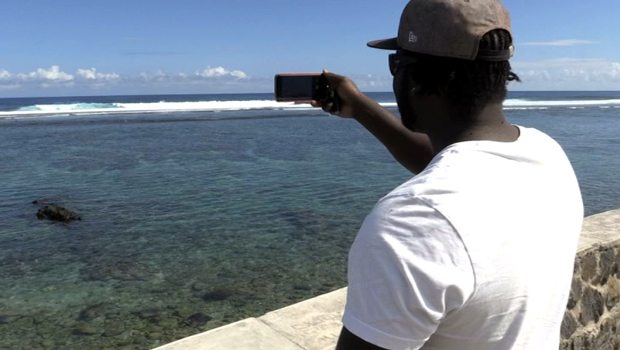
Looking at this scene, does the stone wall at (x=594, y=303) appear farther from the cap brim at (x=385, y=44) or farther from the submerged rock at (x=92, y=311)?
the submerged rock at (x=92, y=311)

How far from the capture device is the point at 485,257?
97 cm

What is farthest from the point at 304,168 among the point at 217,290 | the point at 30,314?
the point at 30,314

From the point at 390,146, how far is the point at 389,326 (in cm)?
121

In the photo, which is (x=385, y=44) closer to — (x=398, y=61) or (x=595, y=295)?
(x=398, y=61)

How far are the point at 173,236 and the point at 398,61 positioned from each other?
328 inches

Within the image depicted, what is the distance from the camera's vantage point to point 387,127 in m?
2.05

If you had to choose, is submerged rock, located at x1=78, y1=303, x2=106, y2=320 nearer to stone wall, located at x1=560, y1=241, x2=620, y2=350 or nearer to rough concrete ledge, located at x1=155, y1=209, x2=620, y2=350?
rough concrete ledge, located at x1=155, y1=209, x2=620, y2=350

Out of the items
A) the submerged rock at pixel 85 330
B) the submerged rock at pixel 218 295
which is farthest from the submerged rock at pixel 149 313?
the submerged rock at pixel 218 295

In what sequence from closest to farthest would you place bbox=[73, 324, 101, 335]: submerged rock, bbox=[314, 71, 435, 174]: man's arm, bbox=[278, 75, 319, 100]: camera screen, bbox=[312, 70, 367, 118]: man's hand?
bbox=[314, 71, 435, 174]: man's arm < bbox=[312, 70, 367, 118]: man's hand < bbox=[278, 75, 319, 100]: camera screen < bbox=[73, 324, 101, 335]: submerged rock

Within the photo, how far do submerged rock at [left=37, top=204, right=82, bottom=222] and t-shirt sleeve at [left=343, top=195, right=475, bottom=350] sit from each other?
1034 centimetres

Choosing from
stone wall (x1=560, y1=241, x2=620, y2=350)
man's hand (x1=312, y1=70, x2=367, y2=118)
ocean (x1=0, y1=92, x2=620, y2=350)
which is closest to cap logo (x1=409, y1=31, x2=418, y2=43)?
man's hand (x1=312, y1=70, x2=367, y2=118)

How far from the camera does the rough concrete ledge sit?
2732 millimetres

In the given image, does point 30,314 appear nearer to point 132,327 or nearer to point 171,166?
point 132,327

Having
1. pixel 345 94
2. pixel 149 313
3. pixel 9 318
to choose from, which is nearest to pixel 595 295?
pixel 345 94
